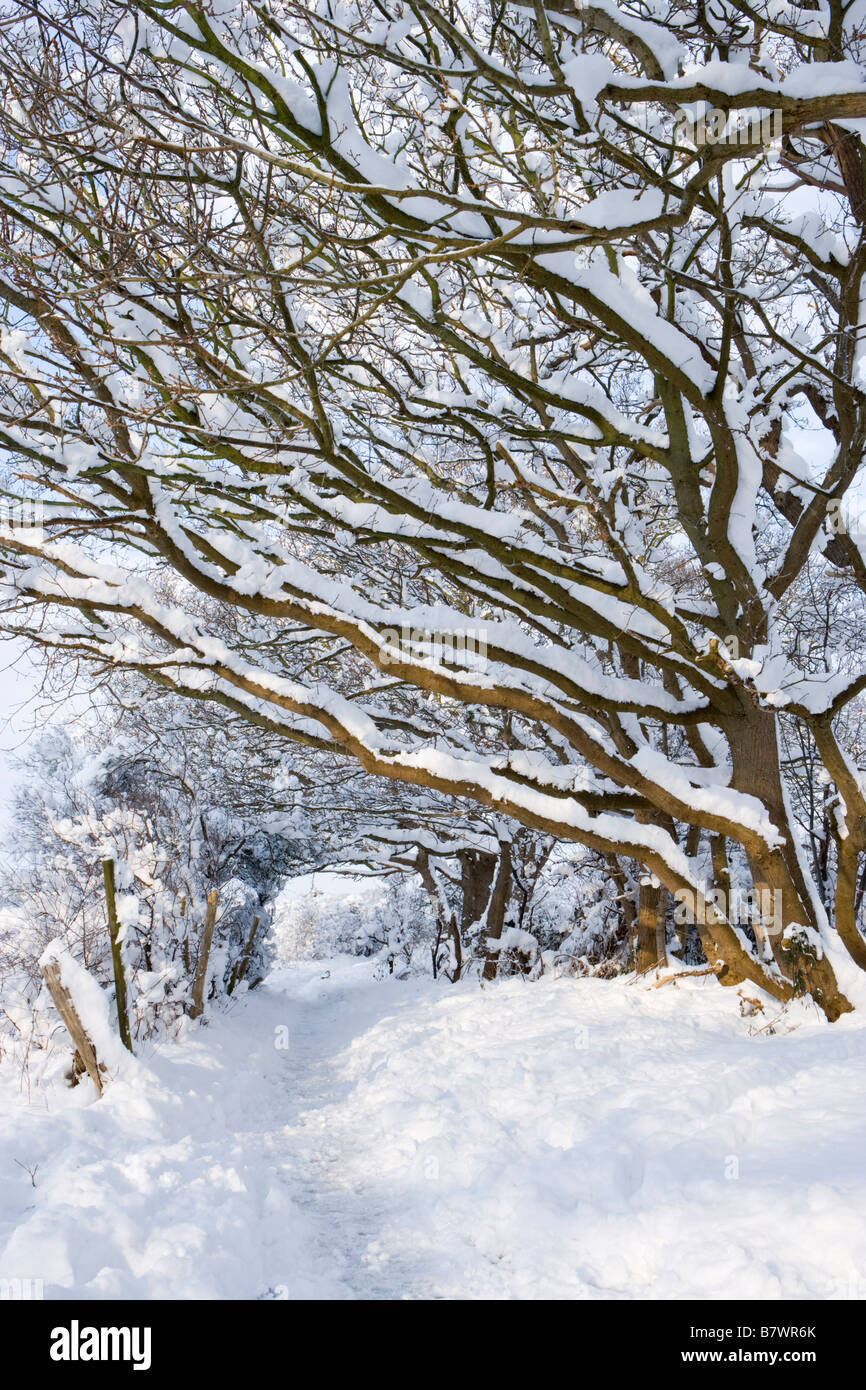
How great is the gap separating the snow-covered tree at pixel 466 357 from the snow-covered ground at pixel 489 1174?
1.74 m

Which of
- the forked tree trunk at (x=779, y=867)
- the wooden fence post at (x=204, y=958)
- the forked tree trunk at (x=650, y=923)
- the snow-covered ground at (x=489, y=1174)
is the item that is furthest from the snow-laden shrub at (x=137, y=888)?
the forked tree trunk at (x=650, y=923)

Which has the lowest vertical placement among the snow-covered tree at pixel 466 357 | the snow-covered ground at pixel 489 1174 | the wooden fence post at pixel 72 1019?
the snow-covered ground at pixel 489 1174

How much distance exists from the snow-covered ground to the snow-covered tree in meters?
1.74

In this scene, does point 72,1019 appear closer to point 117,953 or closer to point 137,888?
point 117,953

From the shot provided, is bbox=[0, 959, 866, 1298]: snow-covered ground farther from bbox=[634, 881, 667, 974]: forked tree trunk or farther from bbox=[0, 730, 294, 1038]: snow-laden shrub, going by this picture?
bbox=[634, 881, 667, 974]: forked tree trunk

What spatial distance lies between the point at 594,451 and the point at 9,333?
462 centimetres

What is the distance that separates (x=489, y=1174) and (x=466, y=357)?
5.42 m

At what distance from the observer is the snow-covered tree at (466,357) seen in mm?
3623

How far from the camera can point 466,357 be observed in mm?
5715

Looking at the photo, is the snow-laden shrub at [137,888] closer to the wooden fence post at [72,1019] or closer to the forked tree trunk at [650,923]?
the wooden fence post at [72,1019]

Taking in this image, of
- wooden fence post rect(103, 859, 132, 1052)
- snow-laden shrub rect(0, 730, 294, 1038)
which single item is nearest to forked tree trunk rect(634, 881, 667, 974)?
snow-laden shrub rect(0, 730, 294, 1038)

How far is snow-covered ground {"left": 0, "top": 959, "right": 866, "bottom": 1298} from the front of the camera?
272 cm

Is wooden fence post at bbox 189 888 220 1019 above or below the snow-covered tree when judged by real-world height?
below

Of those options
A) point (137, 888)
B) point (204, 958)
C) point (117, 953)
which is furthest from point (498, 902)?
point (117, 953)
